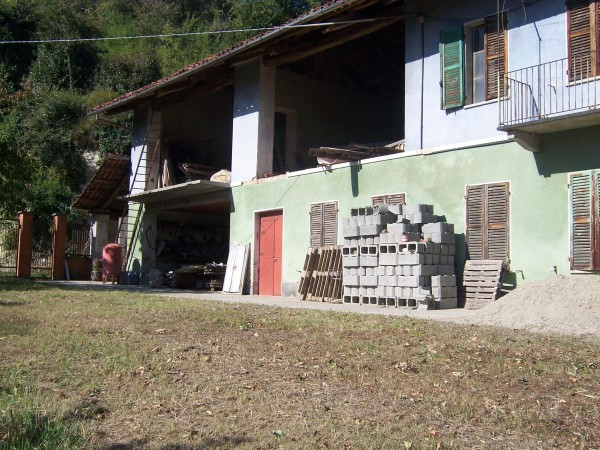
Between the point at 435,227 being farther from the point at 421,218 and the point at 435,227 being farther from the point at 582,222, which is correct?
the point at 582,222

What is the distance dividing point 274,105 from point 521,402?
14.8 meters

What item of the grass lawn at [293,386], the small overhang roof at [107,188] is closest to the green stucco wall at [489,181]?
the grass lawn at [293,386]

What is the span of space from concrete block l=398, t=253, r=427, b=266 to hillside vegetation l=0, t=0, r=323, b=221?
18189mm

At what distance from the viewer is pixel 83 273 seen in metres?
26.3

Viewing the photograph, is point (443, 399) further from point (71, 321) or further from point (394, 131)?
point (394, 131)

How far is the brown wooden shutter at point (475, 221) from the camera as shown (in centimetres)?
1273

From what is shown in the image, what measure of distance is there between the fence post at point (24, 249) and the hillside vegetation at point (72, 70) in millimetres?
2012

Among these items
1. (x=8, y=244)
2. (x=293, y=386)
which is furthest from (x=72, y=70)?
(x=293, y=386)

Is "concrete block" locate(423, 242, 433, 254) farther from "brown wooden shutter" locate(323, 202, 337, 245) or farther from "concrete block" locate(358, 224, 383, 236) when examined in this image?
"brown wooden shutter" locate(323, 202, 337, 245)

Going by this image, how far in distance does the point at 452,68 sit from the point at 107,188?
664 inches

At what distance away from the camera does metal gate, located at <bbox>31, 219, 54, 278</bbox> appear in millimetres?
26234

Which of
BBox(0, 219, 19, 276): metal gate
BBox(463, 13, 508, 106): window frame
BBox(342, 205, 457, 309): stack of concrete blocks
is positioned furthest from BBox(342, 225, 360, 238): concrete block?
BBox(0, 219, 19, 276): metal gate

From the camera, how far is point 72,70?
38.9 m

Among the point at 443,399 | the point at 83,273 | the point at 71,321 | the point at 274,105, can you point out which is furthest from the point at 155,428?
the point at 83,273
